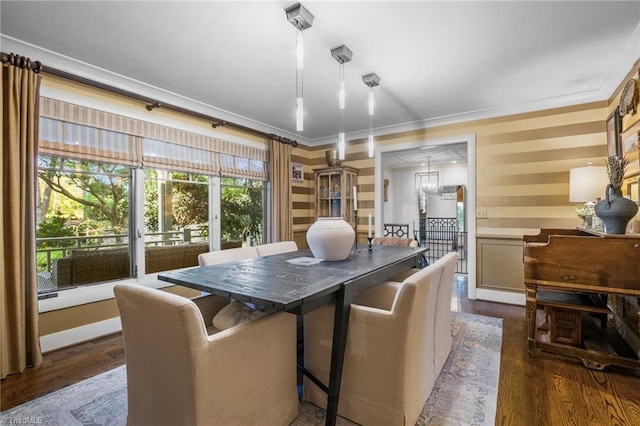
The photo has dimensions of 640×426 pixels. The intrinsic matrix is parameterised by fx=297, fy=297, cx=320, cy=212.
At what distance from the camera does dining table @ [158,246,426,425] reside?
4.51 feet

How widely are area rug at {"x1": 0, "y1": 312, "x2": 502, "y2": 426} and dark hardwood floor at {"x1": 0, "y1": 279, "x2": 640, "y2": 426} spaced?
0.26ft

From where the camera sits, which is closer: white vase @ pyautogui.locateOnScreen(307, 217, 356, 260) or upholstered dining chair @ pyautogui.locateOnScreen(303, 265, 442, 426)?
upholstered dining chair @ pyautogui.locateOnScreen(303, 265, 442, 426)

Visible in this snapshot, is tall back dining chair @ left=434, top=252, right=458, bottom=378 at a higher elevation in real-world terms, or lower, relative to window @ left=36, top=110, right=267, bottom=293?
lower

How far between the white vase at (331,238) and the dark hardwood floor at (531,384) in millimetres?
1325

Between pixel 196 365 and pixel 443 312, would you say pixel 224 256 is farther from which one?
pixel 443 312

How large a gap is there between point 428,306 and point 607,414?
1.16m

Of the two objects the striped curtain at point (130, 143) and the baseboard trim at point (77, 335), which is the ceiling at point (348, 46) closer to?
the striped curtain at point (130, 143)

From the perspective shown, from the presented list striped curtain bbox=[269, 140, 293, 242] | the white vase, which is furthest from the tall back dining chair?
striped curtain bbox=[269, 140, 293, 242]

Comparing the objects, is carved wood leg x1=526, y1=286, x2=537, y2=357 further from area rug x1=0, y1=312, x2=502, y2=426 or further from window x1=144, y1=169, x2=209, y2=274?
window x1=144, y1=169, x2=209, y2=274

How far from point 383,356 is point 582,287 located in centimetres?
170

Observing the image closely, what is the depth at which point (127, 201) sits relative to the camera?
9.86 ft

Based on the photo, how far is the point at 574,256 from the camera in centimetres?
216

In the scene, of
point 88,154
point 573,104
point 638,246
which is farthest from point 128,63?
point 573,104

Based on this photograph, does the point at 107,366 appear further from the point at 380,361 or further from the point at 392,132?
the point at 392,132
